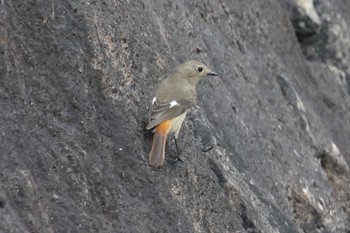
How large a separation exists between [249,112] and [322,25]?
16.5 ft

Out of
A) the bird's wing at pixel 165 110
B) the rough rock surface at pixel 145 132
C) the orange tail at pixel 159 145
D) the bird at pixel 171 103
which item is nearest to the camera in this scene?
the rough rock surface at pixel 145 132

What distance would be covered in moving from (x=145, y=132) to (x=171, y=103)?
1.76ft

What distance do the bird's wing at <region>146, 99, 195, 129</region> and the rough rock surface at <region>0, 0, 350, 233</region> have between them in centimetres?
13

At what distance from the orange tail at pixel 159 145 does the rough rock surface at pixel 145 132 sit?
0.08 metres

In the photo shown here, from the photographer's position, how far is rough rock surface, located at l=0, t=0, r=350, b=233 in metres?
6.96

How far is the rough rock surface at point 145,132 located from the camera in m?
6.96

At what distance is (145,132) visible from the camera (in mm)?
8164

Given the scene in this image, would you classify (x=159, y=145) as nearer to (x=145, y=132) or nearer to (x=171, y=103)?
(x=145, y=132)

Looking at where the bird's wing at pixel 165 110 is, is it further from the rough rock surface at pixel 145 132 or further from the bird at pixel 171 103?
the rough rock surface at pixel 145 132

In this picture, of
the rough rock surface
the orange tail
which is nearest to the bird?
the orange tail

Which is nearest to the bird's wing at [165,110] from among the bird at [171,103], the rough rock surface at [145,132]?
the bird at [171,103]

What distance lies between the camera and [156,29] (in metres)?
9.40

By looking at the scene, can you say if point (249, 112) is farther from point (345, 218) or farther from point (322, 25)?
point (322, 25)

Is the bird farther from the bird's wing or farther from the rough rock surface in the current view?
the rough rock surface
